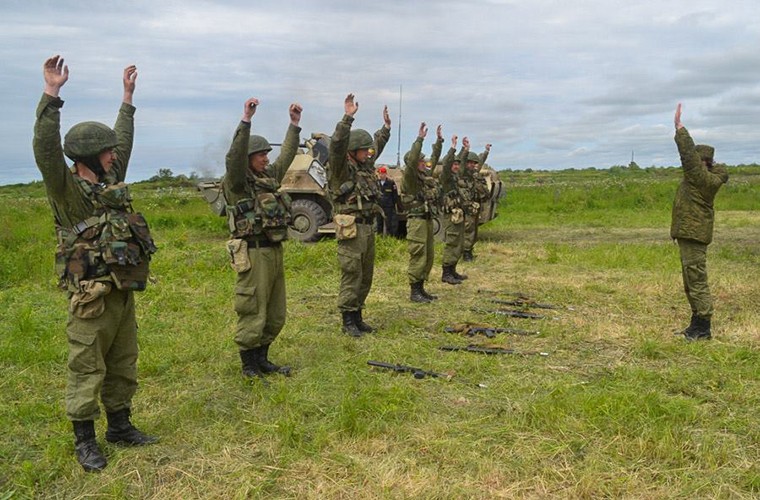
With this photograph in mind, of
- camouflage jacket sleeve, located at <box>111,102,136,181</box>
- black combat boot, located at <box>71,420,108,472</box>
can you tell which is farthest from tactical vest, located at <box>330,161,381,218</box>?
black combat boot, located at <box>71,420,108,472</box>

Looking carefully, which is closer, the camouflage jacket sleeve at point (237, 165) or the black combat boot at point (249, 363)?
the camouflage jacket sleeve at point (237, 165)

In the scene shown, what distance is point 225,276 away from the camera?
9.30 meters

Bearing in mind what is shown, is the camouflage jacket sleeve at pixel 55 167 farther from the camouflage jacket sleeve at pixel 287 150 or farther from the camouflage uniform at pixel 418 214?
the camouflage uniform at pixel 418 214

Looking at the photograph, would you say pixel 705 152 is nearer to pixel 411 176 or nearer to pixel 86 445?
pixel 411 176

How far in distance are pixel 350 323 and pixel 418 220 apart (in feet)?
7.12

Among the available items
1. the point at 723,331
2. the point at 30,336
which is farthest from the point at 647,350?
the point at 30,336

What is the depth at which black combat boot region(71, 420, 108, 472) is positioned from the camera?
370 cm

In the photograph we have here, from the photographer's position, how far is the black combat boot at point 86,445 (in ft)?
12.1

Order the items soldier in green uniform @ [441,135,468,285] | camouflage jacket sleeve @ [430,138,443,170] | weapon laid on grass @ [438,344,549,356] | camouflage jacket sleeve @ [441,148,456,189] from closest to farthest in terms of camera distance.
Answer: weapon laid on grass @ [438,344,549,356]
camouflage jacket sleeve @ [430,138,443,170]
soldier in green uniform @ [441,135,468,285]
camouflage jacket sleeve @ [441,148,456,189]

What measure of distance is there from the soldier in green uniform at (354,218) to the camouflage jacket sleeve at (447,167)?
307cm

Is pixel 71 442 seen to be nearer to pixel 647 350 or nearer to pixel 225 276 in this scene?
pixel 647 350

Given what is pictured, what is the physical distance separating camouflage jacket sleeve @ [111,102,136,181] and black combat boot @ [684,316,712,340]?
16.3 feet

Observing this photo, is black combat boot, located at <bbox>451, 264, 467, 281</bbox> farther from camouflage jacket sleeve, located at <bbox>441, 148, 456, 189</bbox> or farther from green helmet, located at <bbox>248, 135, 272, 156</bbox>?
green helmet, located at <bbox>248, 135, 272, 156</bbox>

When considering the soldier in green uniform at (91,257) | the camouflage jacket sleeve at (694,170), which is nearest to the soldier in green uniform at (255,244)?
the soldier in green uniform at (91,257)
